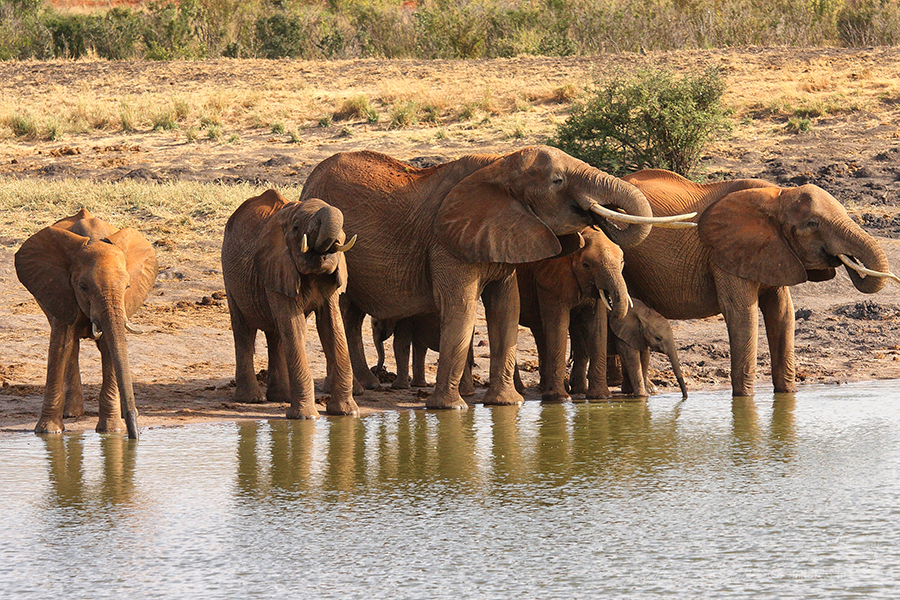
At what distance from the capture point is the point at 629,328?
10.9 meters

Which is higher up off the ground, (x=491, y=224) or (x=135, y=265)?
(x=491, y=224)

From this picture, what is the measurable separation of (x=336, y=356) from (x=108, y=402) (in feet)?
5.56

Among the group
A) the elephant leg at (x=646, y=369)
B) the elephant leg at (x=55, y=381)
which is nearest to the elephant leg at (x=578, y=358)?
the elephant leg at (x=646, y=369)

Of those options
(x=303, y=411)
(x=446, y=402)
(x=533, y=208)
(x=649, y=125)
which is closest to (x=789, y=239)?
(x=533, y=208)

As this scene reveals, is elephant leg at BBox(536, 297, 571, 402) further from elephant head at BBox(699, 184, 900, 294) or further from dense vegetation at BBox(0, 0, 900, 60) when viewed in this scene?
dense vegetation at BBox(0, 0, 900, 60)

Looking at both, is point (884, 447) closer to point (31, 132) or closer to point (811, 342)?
point (811, 342)

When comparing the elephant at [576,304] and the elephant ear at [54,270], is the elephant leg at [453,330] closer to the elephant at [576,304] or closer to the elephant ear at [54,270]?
the elephant at [576,304]

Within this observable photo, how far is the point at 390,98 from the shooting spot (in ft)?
84.7

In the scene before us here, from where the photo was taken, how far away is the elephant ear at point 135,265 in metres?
9.09

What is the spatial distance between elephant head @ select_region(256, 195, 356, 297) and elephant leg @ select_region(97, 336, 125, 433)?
1332 mm

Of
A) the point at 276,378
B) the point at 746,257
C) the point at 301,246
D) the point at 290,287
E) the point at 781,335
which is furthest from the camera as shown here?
the point at 781,335

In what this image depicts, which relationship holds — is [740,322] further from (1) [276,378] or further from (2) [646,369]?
(1) [276,378]

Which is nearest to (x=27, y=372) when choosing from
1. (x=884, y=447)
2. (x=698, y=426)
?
(x=698, y=426)

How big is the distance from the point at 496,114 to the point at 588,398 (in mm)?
14041
